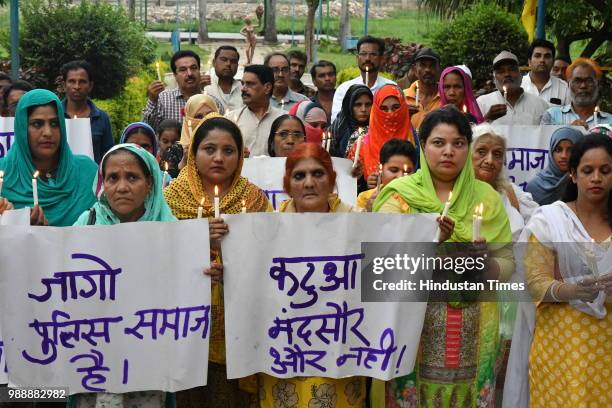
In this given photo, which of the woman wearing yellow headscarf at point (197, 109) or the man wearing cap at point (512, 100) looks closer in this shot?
the woman wearing yellow headscarf at point (197, 109)

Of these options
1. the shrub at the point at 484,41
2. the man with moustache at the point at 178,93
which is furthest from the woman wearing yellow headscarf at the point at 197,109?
the shrub at the point at 484,41

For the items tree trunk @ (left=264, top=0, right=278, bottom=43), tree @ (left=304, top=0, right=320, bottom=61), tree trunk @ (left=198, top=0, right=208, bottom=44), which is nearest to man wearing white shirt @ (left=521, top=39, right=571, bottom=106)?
tree @ (left=304, top=0, right=320, bottom=61)

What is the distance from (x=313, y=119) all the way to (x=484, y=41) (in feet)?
19.6

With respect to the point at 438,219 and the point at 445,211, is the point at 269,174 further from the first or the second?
the point at 445,211

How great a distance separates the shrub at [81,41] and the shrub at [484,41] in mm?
4270

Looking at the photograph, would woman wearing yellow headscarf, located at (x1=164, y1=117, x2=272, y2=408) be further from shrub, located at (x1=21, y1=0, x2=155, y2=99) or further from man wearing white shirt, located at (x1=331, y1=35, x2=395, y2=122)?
shrub, located at (x1=21, y1=0, x2=155, y2=99)

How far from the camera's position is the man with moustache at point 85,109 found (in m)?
8.02

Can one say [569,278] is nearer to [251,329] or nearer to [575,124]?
[251,329]

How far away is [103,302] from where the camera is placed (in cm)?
462

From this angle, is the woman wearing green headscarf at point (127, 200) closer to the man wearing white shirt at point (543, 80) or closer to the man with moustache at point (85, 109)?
the man with moustache at point (85, 109)

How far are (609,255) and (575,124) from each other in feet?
10.6

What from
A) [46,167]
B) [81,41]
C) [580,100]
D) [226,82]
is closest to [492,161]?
[46,167]

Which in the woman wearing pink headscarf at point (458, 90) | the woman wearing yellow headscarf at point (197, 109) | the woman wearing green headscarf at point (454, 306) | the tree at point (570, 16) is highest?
the tree at point (570, 16)

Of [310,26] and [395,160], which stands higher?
[310,26]
